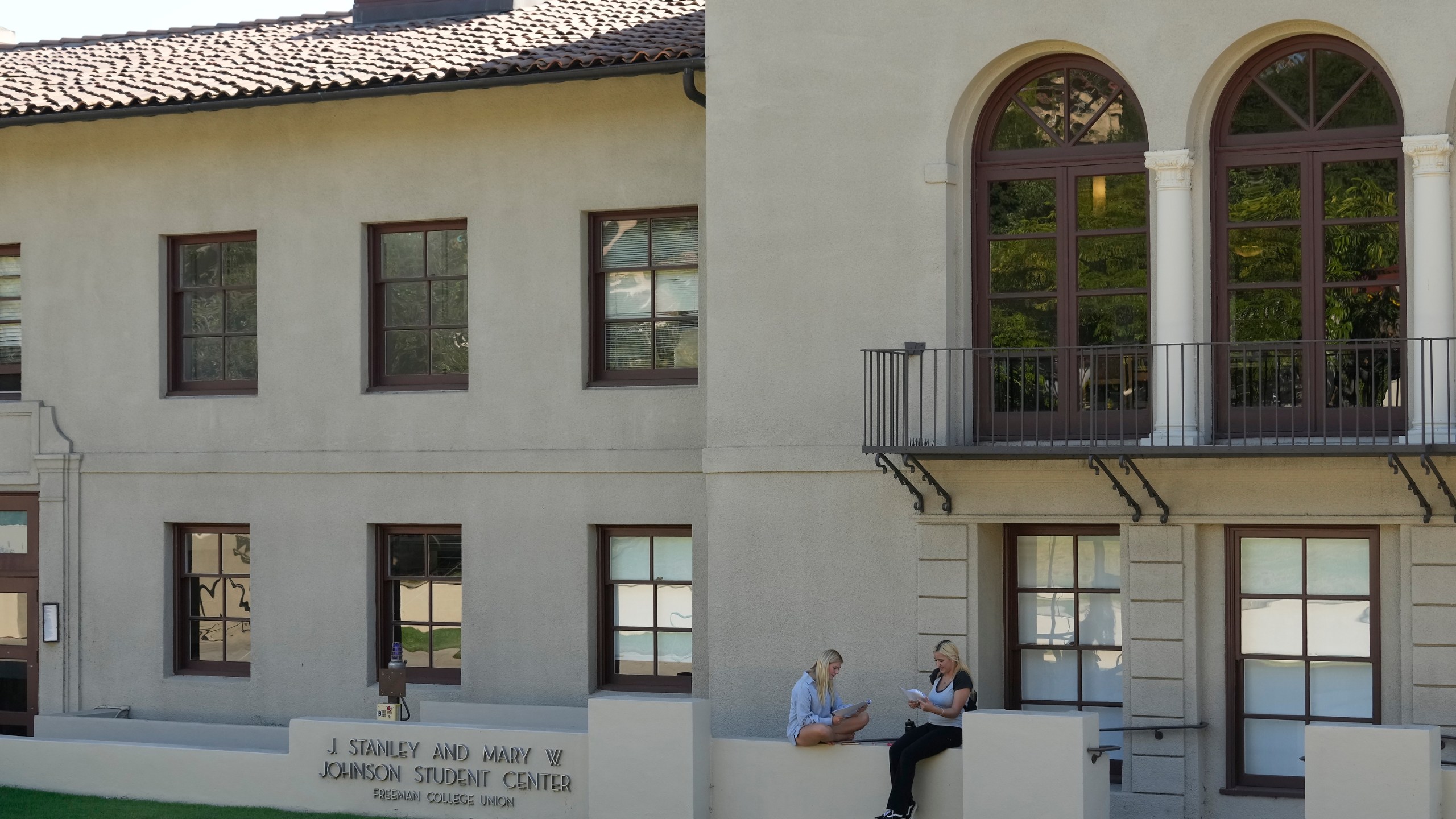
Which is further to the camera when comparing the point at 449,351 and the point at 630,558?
the point at 449,351

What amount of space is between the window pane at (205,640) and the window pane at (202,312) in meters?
2.75

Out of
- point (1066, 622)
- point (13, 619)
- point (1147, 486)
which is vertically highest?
point (1147, 486)

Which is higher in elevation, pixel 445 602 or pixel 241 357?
pixel 241 357

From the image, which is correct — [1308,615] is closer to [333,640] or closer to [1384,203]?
[1384,203]

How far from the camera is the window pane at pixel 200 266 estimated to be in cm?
1742

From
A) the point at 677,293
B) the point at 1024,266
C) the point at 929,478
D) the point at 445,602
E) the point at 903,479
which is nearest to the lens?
the point at 929,478

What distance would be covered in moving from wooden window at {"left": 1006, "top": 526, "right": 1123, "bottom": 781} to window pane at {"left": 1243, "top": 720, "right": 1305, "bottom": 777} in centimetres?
90

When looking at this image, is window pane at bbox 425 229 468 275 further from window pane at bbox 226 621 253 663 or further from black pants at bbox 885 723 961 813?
black pants at bbox 885 723 961 813

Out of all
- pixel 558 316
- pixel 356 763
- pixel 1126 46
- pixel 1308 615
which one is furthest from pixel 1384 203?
pixel 356 763

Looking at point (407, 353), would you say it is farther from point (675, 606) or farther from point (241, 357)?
point (675, 606)

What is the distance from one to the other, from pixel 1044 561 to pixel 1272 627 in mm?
1717

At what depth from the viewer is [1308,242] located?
42.0ft

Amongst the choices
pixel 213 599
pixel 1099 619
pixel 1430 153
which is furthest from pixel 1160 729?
pixel 213 599

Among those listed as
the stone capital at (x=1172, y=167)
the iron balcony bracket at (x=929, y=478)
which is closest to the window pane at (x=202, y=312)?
the iron balcony bracket at (x=929, y=478)
